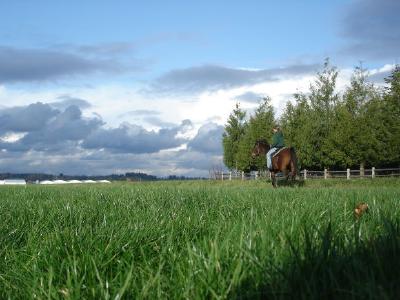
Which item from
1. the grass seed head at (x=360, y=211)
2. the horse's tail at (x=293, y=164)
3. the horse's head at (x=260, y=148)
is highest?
the horse's head at (x=260, y=148)

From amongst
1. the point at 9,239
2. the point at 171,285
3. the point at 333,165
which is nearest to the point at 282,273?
the point at 171,285

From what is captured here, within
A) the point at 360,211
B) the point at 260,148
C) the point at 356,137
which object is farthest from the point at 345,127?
the point at 360,211

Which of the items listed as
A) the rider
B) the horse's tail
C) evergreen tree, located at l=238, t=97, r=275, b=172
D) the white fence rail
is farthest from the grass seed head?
evergreen tree, located at l=238, t=97, r=275, b=172

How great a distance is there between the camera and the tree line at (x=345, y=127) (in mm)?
42250

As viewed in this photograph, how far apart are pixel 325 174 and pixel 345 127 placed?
4.71 metres

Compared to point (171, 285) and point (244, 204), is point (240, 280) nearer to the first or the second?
point (171, 285)

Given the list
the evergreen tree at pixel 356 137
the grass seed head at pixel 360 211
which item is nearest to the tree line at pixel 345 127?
the evergreen tree at pixel 356 137

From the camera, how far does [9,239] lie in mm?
4387

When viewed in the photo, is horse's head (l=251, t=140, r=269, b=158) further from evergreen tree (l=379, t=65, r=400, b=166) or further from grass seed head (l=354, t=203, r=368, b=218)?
grass seed head (l=354, t=203, r=368, b=218)

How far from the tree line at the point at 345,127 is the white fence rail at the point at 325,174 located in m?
0.77

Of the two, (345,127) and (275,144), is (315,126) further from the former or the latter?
(275,144)

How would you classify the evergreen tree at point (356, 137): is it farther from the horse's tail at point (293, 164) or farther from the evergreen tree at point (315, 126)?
the horse's tail at point (293, 164)

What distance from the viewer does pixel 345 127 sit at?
4359 cm

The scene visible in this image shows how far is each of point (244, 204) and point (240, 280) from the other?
15.4 ft
